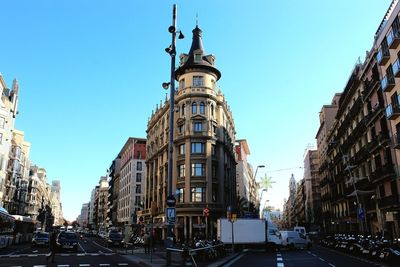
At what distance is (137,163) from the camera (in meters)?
84.9

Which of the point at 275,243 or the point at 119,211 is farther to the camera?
the point at 119,211

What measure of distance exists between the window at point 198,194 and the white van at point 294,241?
14095mm

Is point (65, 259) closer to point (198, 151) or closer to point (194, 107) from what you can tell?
point (198, 151)

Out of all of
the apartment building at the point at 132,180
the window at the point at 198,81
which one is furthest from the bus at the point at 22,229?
the apartment building at the point at 132,180

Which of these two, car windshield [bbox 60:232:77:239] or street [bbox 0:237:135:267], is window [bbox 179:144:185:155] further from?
street [bbox 0:237:135:267]

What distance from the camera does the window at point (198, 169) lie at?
4949 centimetres

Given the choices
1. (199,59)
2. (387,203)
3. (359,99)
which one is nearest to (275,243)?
(387,203)

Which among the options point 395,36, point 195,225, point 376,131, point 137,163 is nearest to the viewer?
point 395,36

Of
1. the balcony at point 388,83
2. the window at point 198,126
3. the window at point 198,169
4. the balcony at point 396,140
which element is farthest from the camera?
the window at point 198,126

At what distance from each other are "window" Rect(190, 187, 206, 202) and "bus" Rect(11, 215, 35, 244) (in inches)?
804

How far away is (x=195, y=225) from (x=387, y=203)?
2312cm

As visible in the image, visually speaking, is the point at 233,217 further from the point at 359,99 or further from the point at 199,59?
the point at 199,59

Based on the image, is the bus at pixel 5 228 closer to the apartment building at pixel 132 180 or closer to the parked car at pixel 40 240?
the parked car at pixel 40 240

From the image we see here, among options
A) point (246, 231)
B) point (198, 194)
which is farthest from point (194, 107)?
point (246, 231)
